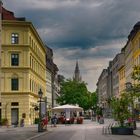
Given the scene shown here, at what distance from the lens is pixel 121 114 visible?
4716cm

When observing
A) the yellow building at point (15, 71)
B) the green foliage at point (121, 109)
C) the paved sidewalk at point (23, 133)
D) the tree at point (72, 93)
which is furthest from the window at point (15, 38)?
the tree at point (72, 93)

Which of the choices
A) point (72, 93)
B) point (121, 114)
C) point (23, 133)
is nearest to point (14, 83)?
point (23, 133)

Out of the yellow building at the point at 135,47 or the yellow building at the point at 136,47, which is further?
the yellow building at the point at 135,47

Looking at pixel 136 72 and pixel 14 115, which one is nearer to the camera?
pixel 136 72

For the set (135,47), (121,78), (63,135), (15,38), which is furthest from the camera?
(121,78)

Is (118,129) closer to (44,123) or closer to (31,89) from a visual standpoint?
(44,123)

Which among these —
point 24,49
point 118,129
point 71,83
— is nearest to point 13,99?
point 24,49

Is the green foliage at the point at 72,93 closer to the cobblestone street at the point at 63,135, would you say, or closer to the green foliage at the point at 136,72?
the cobblestone street at the point at 63,135

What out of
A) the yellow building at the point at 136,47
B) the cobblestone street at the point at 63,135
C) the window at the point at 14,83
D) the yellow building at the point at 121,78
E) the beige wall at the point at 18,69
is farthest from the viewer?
the yellow building at the point at 121,78

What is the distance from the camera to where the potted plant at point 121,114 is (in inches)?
1821

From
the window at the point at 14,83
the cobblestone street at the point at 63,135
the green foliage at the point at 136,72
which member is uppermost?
the window at the point at 14,83

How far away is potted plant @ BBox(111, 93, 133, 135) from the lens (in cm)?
4625

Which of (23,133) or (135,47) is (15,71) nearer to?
(23,133)

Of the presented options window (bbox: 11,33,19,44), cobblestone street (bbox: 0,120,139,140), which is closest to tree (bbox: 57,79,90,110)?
window (bbox: 11,33,19,44)
